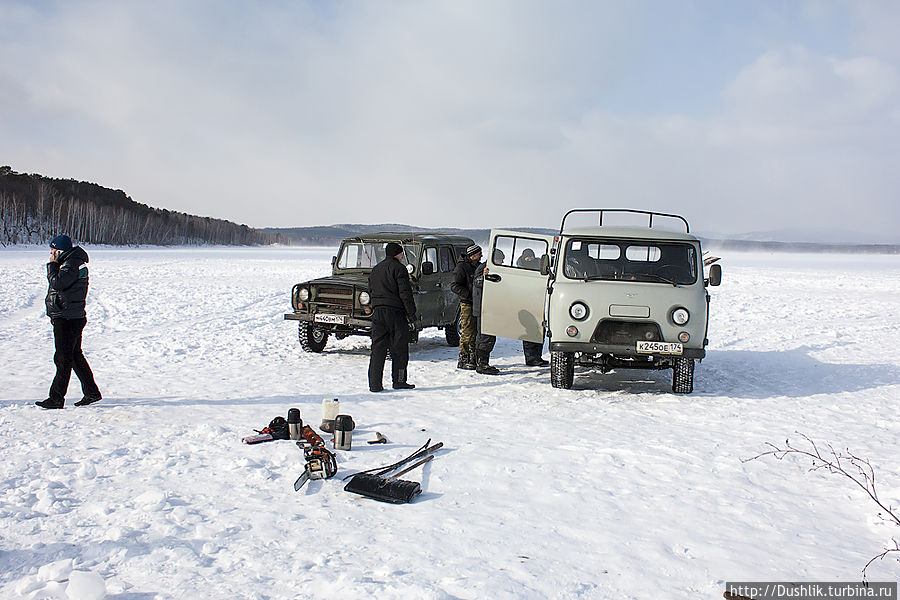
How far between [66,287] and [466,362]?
553 cm

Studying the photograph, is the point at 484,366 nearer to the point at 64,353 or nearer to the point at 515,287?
the point at 515,287

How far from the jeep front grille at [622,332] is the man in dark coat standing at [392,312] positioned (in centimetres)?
237

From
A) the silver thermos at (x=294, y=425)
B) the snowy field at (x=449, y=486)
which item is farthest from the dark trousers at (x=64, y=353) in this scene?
the silver thermos at (x=294, y=425)

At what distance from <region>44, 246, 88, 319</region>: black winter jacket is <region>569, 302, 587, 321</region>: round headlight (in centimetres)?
559

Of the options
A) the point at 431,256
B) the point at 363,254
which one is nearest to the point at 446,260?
the point at 431,256

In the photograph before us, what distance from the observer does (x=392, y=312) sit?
8.71 meters

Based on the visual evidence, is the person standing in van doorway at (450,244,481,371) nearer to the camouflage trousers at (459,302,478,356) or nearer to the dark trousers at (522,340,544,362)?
the camouflage trousers at (459,302,478,356)

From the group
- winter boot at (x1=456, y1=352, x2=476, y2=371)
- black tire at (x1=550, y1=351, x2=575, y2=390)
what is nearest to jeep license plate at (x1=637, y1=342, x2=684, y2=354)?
→ black tire at (x1=550, y1=351, x2=575, y2=390)

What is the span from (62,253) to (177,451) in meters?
2.90

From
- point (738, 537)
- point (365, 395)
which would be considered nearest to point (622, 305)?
point (365, 395)

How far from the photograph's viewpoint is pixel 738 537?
169 inches

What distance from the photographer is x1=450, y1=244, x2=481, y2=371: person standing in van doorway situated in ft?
33.4

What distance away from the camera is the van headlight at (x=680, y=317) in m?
8.26

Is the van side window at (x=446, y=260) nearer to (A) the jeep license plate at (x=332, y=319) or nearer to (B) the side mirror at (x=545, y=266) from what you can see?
(A) the jeep license plate at (x=332, y=319)
